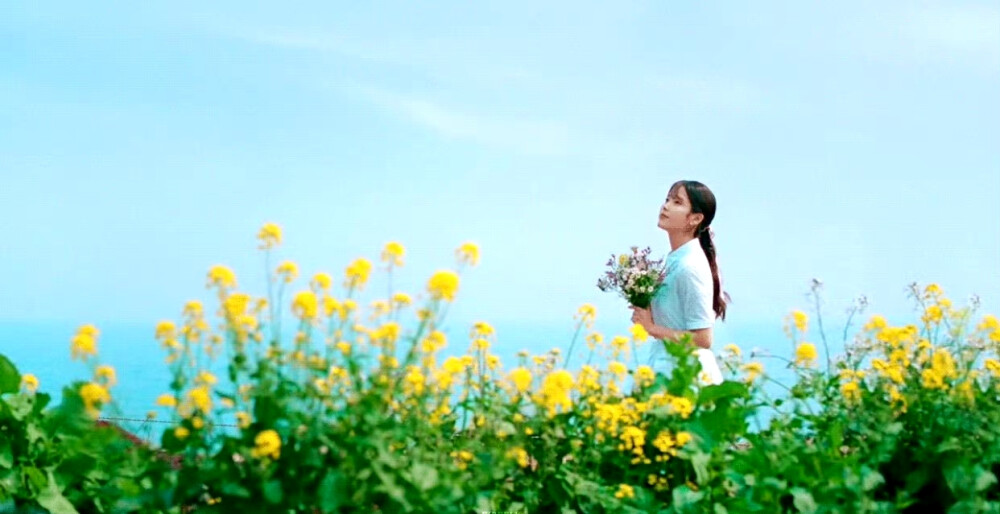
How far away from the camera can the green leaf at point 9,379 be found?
14.3ft

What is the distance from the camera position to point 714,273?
617 cm

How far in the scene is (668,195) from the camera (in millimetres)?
6121

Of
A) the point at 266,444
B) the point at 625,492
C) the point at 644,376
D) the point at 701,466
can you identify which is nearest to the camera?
the point at 266,444

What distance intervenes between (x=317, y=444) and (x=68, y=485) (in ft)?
6.29

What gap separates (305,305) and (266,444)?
1.24 ft

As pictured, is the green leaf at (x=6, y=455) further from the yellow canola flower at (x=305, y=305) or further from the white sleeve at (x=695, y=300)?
the white sleeve at (x=695, y=300)

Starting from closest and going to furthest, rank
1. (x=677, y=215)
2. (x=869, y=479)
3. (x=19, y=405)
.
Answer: (x=869, y=479)
(x=19, y=405)
(x=677, y=215)

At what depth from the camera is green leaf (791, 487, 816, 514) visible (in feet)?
11.5

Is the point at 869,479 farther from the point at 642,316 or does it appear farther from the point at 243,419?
the point at 642,316

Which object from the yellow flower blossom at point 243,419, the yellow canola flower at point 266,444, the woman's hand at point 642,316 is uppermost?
the woman's hand at point 642,316

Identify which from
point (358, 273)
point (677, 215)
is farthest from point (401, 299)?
point (677, 215)

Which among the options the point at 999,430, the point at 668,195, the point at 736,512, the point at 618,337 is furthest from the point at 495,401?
the point at 668,195

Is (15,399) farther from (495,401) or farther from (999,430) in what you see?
(999,430)

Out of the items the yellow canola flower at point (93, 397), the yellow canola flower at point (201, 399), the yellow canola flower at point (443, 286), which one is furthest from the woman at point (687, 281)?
the yellow canola flower at point (93, 397)
